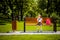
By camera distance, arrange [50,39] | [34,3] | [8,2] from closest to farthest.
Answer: [50,39], [8,2], [34,3]

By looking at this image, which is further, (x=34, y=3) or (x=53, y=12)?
(x=34, y=3)

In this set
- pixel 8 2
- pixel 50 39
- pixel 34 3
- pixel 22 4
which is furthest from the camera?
pixel 34 3

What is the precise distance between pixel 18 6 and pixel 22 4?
2.99 ft

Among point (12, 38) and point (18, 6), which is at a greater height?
point (18, 6)

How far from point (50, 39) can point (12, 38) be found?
231cm

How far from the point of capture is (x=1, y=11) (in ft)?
100

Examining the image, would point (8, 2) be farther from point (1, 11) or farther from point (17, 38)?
A: point (17, 38)

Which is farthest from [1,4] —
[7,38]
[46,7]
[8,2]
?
[7,38]

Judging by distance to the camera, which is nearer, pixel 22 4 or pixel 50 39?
pixel 50 39

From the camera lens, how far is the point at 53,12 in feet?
97.7

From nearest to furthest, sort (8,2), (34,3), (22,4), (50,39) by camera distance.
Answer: (50,39) < (8,2) < (22,4) < (34,3)

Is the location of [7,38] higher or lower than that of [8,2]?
lower

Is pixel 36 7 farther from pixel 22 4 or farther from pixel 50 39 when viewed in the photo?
pixel 50 39

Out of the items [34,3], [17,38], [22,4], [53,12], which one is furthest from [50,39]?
[34,3]
